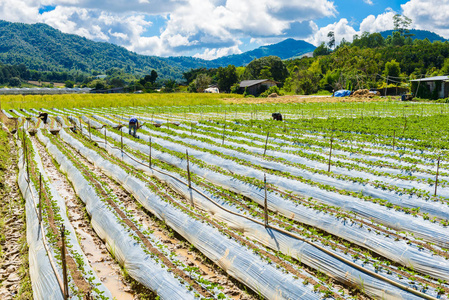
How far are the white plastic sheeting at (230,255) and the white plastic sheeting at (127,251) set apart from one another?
1.08m

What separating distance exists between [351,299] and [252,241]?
2.29 m

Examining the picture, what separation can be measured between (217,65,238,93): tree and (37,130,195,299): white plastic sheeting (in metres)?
65.8

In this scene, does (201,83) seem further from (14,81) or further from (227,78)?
(14,81)

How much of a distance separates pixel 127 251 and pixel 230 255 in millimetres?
1979

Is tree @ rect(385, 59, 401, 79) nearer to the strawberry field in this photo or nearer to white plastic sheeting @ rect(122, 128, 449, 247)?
the strawberry field

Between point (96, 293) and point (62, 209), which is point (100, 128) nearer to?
point (62, 209)

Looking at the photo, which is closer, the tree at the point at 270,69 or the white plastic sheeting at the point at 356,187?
the white plastic sheeting at the point at 356,187

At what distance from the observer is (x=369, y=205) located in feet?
25.3

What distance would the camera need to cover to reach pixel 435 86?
140ft

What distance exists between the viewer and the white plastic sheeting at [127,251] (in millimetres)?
5238

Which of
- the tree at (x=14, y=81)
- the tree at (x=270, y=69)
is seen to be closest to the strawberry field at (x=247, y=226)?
the tree at (x=270, y=69)

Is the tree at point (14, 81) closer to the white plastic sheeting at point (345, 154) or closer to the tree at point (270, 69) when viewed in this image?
the tree at point (270, 69)

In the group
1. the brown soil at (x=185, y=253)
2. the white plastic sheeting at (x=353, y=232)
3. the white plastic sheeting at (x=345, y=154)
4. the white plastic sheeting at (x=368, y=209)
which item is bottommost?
the brown soil at (x=185, y=253)

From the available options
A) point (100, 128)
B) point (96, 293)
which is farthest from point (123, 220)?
point (100, 128)
